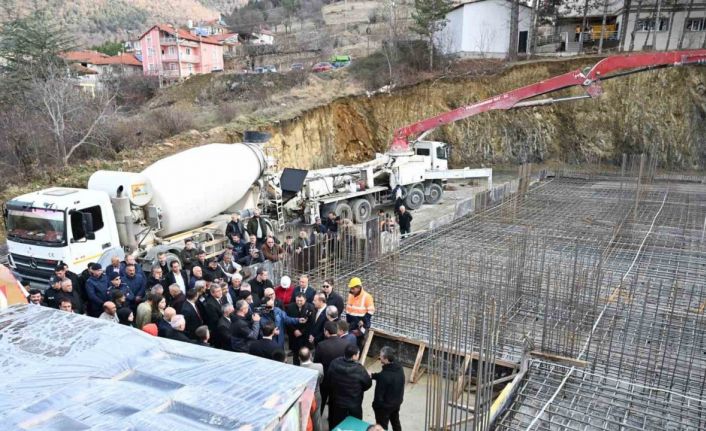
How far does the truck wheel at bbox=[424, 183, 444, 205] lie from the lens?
49.9 ft

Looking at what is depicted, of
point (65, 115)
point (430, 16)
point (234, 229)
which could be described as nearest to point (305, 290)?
point (234, 229)

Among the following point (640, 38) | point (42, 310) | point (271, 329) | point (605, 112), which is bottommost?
point (271, 329)

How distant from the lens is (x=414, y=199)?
14539 mm

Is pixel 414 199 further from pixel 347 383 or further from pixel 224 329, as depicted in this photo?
pixel 347 383

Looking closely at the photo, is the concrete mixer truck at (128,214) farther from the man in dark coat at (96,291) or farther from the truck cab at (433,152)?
the truck cab at (433,152)

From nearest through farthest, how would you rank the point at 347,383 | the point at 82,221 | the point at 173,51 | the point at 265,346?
the point at 347,383
the point at 265,346
the point at 82,221
the point at 173,51

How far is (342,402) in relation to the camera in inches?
170

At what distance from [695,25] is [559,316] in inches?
917

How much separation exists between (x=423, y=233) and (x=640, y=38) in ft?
65.3

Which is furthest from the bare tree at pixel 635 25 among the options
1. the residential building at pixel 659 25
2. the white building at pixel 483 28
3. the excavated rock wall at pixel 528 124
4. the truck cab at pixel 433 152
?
the truck cab at pixel 433 152

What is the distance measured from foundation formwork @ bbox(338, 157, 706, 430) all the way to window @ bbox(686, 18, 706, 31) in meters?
14.6

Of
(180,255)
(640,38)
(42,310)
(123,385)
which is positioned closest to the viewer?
(123,385)

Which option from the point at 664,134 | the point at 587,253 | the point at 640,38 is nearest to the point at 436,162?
the point at 587,253

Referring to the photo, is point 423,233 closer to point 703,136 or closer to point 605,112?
point 605,112
